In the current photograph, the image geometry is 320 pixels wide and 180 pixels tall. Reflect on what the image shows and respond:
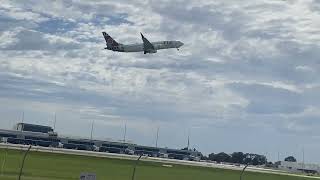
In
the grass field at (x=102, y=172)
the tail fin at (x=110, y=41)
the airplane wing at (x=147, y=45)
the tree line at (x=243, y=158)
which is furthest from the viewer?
the tree line at (x=243, y=158)

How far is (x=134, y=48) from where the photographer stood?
308 feet

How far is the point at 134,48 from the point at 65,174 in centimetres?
5904

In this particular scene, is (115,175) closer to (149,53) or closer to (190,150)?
(149,53)

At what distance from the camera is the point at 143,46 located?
9112cm

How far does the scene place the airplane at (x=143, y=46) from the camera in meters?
90.3

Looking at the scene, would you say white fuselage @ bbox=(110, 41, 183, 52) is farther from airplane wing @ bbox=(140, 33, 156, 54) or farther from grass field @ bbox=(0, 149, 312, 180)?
grass field @ bbox=(0, 149, 312, 180)

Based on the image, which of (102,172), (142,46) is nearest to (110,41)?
(142,46)

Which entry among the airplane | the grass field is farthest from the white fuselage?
the grass field

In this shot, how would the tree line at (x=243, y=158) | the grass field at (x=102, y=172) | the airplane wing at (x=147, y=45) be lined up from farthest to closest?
the tree line at (x=243, y=158)
the airplane wing at (x=147, y=45)
the grass field at (x=102, y=172)

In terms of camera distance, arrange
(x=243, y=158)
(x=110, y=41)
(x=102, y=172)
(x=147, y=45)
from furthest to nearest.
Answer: (x=243, y=158) → (x=110, y=41) → (x=147, y=45) → (x=102, y=172)

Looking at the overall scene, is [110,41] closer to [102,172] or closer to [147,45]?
[147,45]

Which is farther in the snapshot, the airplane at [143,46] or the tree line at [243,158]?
the tree line at [243,158]

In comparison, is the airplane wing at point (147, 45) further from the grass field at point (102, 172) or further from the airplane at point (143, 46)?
the grass field at point (102, 172)

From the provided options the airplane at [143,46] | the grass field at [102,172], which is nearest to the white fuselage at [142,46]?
the airplane at [143,46]
